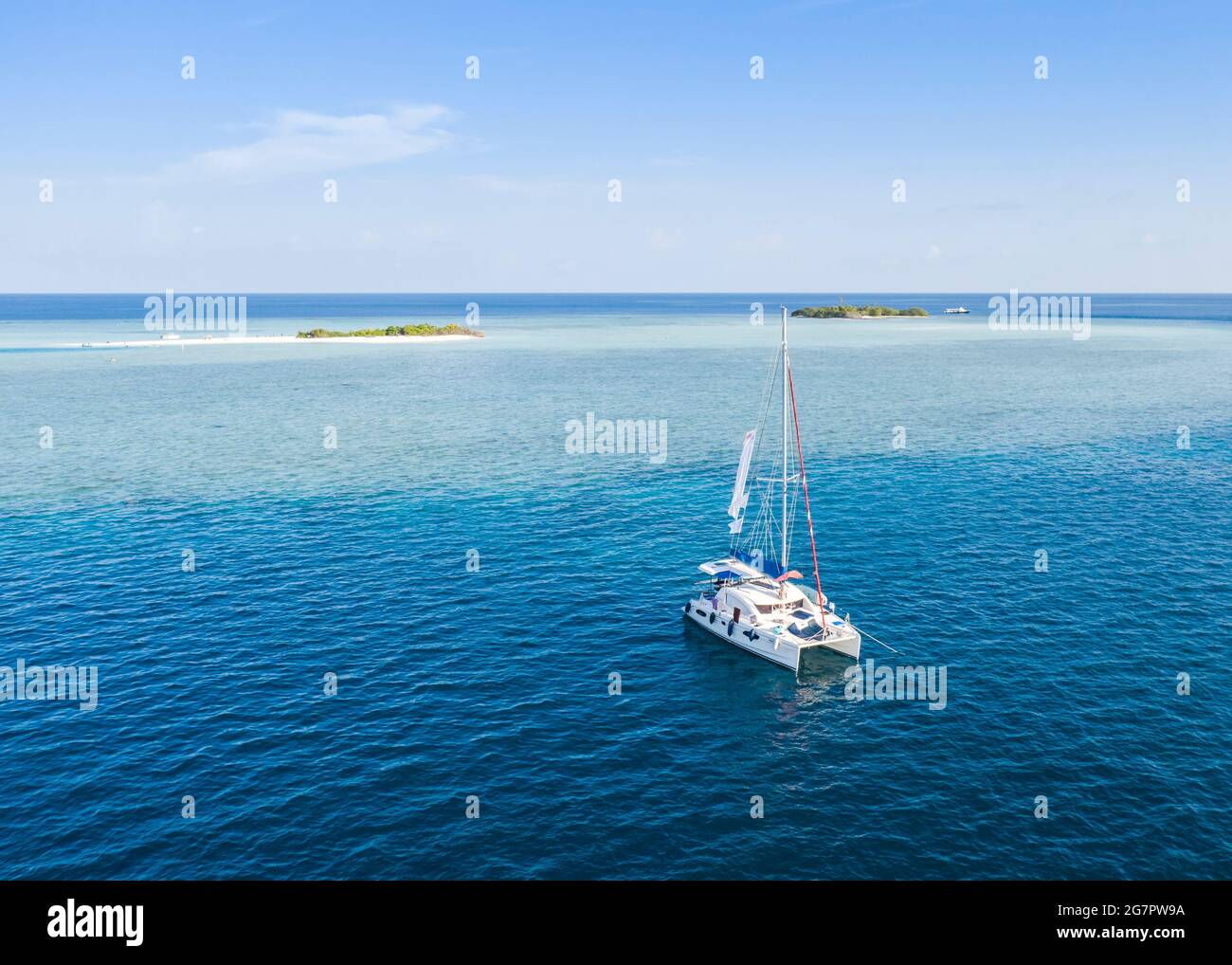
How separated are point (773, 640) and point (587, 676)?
14761mm

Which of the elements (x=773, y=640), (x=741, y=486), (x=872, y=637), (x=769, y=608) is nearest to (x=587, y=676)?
(x=773, y=640)

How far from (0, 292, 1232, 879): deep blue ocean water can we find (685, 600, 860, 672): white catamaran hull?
107cm

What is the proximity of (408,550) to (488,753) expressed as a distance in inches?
1466

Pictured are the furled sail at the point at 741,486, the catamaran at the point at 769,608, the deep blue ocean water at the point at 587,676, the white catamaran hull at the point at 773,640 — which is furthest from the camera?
the furled sail at the point at 741,486

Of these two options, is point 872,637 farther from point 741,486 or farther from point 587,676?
point 587,676

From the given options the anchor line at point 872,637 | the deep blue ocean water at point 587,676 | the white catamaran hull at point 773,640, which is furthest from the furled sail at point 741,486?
the anchor line at point 872,637

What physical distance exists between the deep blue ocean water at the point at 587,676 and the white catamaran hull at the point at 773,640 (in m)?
1.07

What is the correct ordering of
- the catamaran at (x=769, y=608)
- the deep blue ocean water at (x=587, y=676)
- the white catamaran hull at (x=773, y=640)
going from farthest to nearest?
the catamaran at (x=769, y=608) < the white catamaran hull at (x=773, y=640) < the deep blue ocean water at (x=587, y=676)

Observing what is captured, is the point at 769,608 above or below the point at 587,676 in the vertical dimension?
above

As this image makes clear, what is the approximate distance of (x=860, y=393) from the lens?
185000mm

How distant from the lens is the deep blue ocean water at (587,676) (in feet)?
145

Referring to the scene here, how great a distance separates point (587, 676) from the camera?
61.7 meters

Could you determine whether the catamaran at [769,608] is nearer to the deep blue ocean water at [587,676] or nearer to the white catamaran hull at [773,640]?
the white catamaran hull at [773,640]
